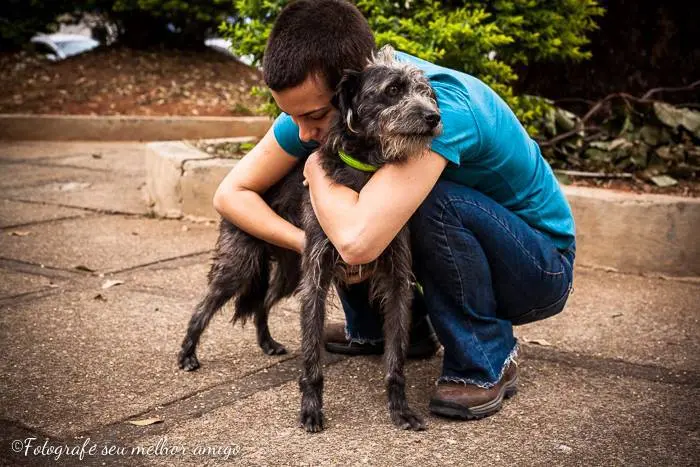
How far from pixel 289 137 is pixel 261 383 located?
1126 millimetres

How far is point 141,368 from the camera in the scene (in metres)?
3.82

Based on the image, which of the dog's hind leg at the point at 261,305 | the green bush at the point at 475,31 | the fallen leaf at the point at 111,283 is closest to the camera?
the dog's hind leg at the point at 261,305

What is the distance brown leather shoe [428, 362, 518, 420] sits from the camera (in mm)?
3371

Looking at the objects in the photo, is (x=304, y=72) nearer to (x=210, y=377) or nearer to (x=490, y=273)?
(x=490, y=273)

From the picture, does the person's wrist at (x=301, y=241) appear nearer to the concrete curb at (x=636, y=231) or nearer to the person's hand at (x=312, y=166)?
the person's hand at (x=312, y=166)

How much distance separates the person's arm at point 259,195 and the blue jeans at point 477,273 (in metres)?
0.64

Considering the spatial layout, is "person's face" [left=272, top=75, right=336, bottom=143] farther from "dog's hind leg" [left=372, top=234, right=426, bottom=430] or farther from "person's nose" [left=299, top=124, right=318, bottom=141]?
"dog's hind leg" [left=372, top=234, right=426, bottom=430]

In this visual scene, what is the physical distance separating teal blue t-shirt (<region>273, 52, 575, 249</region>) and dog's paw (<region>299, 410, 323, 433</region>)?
1.12m

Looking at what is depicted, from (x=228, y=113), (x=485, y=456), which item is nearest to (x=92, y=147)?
(x=228, y=113)

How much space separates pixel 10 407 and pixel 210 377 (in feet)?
2.83

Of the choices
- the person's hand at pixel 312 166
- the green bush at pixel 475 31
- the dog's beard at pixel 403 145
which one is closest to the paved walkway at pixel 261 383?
the person's hand at pixel 312 166

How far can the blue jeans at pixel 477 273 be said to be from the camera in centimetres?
336

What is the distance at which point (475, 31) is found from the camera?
5.79m

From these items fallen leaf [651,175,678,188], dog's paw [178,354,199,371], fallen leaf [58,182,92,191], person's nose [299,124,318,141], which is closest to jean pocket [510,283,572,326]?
person's nose [299,124,318,141]
